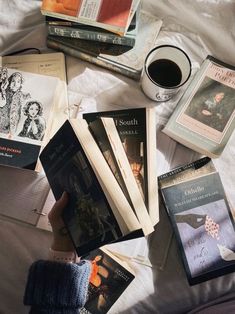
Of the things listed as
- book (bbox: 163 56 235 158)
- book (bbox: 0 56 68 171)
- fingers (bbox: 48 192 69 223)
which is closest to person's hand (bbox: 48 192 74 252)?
fingers (bbox: 48 192 69 223)

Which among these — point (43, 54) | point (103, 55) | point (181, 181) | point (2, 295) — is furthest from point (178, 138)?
point (2, 295)

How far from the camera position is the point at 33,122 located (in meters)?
0.84

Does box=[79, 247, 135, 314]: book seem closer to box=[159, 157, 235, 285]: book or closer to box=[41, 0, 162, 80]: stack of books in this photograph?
box=[159, 157, 235, 285]: book

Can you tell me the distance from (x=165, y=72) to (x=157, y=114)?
9cm

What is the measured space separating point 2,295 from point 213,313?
404mm

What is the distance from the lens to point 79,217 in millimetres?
706

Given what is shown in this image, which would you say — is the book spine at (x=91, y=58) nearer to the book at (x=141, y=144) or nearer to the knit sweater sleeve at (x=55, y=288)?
the book at (x=141, y=144)

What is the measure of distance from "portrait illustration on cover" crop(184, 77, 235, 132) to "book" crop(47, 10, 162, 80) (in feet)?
0.46

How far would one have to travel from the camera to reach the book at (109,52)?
891mm

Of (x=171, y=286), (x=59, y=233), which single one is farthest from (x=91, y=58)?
(x=171, y=286)

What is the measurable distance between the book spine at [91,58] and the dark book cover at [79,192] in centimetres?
26

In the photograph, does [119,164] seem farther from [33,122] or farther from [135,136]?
[33,122]

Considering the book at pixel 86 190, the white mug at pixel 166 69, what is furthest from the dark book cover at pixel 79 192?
the white mug at pixel 166 69

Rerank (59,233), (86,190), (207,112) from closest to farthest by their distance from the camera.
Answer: (86,190) < (59,233) < (207,112)
